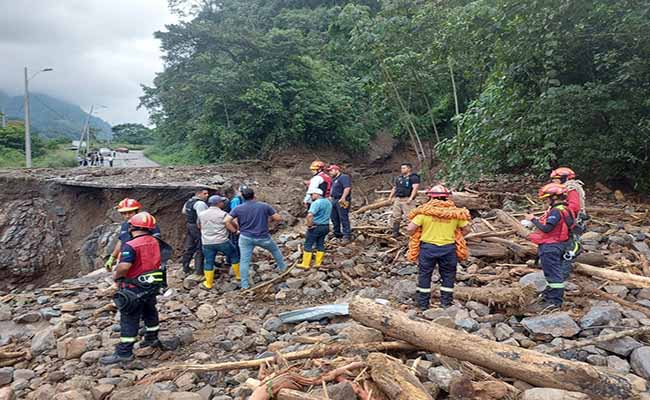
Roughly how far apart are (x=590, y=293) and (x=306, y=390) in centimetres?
396

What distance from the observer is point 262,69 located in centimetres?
1614

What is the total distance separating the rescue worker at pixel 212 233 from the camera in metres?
6.48

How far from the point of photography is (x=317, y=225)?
6801mm

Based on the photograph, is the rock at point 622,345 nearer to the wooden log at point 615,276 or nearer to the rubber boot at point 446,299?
the rubber boot at point 446,299

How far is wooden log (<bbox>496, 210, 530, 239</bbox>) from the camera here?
6.53 meters

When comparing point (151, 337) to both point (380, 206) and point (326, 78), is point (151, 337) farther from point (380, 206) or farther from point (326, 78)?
point (326, 78)

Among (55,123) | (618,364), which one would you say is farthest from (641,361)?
(55,123)

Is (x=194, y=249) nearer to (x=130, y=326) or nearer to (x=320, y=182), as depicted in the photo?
(x=320, y=182)

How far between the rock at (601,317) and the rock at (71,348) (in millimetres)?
5442

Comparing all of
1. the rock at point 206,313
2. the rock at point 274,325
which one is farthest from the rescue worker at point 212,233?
the rock at point 274,325

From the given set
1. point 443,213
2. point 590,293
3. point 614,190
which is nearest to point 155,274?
point 443,213

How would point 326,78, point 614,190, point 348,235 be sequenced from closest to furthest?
point 348,235 → point 614,190 → point 326,78

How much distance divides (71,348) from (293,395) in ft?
11.3

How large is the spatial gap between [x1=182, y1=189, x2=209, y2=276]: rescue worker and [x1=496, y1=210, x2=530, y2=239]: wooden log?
17.3 ft
